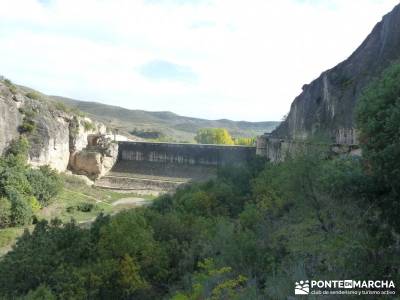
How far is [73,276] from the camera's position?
10.5 m

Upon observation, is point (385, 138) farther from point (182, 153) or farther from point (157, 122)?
point (157, 122)

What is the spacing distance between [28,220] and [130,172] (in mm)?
15983

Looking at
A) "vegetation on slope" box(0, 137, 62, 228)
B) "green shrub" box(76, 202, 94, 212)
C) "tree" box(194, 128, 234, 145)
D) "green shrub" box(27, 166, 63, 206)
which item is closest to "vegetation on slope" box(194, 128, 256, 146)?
"tree" box(194, 128, 234, 145)

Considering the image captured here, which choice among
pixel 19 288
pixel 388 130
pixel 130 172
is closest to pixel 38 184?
pixel 130 172

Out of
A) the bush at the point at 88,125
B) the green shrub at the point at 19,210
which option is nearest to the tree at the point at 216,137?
the bush at the point at 88,125

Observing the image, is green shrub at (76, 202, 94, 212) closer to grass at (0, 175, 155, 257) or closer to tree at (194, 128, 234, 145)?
grass at (0, 175, 155, 257)

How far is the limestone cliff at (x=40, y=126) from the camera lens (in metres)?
30.4

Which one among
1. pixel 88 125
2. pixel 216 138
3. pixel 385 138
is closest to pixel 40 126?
pixel 88 125

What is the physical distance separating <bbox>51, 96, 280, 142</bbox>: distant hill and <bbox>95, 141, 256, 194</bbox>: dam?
127 feet

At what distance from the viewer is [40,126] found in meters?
32.7

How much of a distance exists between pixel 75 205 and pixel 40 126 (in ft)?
31.3

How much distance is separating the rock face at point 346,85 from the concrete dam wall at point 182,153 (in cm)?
1134

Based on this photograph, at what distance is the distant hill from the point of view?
93.1 m

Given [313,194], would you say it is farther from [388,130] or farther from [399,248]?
[399,248]
